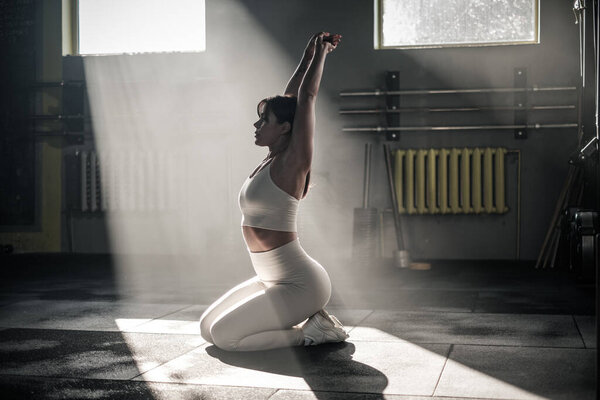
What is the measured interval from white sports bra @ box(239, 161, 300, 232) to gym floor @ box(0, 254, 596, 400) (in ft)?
1.66

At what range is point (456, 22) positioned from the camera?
6.65m

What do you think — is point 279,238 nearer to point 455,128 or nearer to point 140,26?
point 455,128

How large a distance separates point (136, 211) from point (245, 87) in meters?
1.70

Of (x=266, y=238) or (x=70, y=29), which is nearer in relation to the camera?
(x=266, y=238)

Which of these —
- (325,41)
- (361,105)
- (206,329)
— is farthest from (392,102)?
(206,329)

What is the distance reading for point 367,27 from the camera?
266 inches

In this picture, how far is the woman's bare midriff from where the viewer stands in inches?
109

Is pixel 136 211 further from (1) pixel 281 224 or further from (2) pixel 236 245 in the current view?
(1) pixel 281 224

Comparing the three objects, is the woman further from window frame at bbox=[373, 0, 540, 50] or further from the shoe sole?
window frame at bbox=[373, 0, 540, 50]

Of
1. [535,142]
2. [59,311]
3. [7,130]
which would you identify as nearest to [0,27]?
[7,130]

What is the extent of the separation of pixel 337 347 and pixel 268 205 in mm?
653

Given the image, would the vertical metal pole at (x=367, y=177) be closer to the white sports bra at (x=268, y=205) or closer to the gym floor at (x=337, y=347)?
the gym floor at (x=337, y=347)

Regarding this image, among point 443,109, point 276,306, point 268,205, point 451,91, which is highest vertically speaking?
point 451,91

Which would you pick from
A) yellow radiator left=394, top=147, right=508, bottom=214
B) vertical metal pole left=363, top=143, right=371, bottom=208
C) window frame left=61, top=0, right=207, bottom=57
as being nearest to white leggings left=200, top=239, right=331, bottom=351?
vertical metal pole left=363, top=143, right=371, bottom=208
